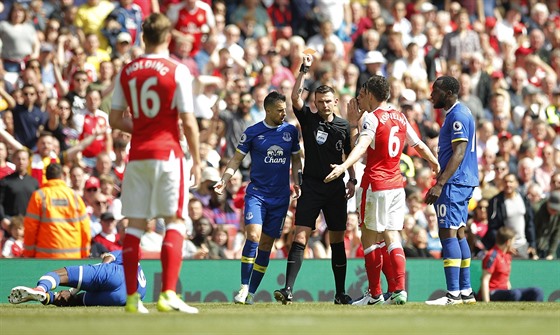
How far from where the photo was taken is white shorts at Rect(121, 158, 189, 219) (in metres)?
10.9

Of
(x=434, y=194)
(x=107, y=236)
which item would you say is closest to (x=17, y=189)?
(x=107, y=236)

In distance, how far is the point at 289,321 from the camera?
33.2 feet

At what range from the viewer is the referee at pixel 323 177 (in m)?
14.2

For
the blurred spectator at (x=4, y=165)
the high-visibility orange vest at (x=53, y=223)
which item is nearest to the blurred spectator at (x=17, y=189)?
the blurred spectator at (x=4, y=165)

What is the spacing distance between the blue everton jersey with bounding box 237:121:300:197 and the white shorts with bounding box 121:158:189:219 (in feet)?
10.9

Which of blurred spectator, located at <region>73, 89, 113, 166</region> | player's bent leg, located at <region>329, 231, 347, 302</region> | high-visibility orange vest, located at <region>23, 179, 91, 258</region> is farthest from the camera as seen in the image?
blurred spectator, located at <region>73, 89, 113, 166</region>

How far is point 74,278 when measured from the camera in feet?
43.4

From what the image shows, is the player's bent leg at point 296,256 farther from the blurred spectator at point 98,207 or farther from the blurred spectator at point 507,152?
the blurred spectator at point 507,152

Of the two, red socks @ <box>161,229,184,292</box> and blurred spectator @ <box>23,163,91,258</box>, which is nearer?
red socks @ <box>161,229,184,292</box>

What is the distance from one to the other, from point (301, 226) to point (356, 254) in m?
4.30

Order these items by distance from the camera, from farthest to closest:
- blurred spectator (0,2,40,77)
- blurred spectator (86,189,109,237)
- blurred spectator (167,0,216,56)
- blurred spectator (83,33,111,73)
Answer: blurred spectator (167,0,216,56) < blurred spectator (83,33,111,73) < blurred spectator (0,2,40,77) < blurred spectator (86,189,109,237)

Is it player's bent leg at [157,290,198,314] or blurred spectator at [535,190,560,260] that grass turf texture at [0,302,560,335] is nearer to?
player's bent leg at [157,290,198,314]

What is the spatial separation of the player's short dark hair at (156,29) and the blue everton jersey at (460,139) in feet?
13.7

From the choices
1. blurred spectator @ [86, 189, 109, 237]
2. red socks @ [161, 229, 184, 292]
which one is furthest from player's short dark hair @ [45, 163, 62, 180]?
red socks @ [161, 229, 184, 292]
